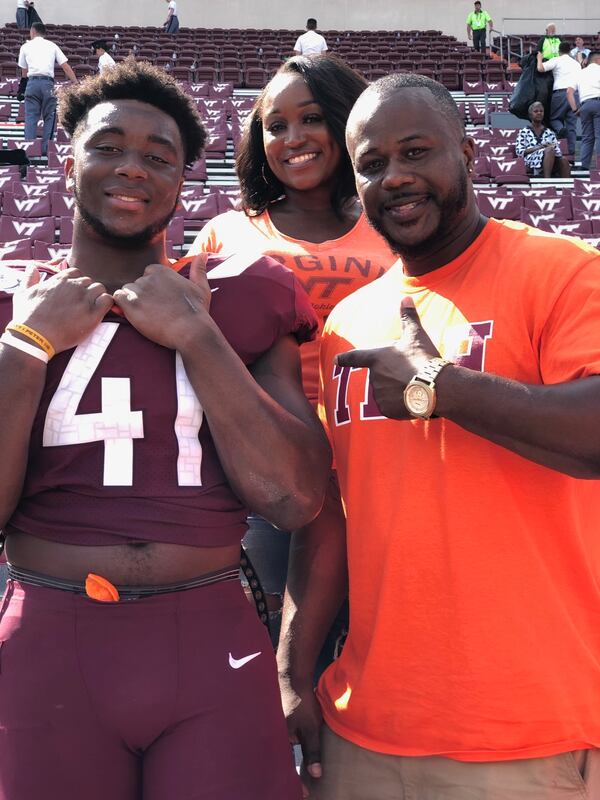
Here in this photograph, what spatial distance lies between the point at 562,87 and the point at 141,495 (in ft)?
39.7

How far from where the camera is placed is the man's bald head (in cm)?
175

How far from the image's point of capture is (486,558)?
5.10 ft

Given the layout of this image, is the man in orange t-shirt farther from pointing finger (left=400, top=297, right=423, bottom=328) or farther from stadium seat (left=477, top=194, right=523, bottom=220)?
stadium seat (left=477, top=194, right=523, bottom=220)

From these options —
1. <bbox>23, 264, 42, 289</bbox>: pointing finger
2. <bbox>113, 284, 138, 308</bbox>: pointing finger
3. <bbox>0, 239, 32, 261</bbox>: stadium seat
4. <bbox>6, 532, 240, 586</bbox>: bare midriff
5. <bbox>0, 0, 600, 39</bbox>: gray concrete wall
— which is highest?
<bbox>0, 0, 600, 39</bbox>: gray concrete wall

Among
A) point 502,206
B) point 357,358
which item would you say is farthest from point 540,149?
point 357,358

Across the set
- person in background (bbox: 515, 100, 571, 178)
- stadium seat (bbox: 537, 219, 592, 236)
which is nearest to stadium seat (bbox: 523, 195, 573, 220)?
stadium seat (bbox: 537, 219, 592, 236)

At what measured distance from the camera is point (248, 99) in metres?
15.9

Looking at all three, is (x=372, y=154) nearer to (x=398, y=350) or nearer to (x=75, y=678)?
(x=398, y=350)

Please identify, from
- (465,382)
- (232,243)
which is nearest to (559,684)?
(465,382)

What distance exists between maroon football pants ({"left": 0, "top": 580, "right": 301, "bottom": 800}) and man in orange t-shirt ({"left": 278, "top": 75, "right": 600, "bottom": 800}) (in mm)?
241

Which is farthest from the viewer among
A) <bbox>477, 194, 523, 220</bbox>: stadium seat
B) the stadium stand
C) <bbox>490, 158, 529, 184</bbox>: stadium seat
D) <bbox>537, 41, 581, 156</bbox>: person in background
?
<bbox>537, 41, 581, 156</bbox>: person in background

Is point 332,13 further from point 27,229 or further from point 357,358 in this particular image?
point 357,358

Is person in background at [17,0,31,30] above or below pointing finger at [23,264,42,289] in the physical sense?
above

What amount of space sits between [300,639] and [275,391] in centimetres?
54
